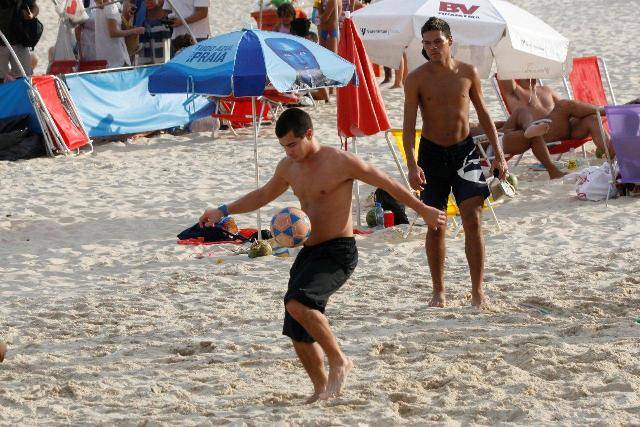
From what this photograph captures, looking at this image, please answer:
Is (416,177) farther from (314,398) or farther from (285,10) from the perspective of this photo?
(285,10)

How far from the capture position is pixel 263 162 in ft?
38.3

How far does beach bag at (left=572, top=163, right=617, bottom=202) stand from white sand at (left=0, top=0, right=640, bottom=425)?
0.12 metres

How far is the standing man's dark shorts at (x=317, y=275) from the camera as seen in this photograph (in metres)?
A: 4.93

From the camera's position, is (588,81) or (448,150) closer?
(448,150)

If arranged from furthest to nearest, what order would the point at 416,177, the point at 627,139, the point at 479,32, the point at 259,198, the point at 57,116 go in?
the point at 57,116
the point at 479,32
the point at 627,139
the point at 416,177
the point at 259,198

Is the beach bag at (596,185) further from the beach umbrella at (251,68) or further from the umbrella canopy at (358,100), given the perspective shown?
the beach umbrella at (251,68)

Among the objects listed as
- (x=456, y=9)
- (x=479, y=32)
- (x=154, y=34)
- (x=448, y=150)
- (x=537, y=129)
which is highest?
(x=456, y=9)

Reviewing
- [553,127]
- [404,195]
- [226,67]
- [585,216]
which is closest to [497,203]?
[585,216]

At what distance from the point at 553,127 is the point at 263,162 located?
9.36ft

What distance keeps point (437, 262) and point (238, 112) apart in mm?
6979

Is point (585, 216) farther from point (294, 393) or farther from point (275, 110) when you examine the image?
point (275, 110)

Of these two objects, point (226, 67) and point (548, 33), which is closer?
point (226, 67)

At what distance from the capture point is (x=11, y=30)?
1289 cm

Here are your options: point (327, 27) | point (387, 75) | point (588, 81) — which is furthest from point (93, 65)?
point (588, 81)
